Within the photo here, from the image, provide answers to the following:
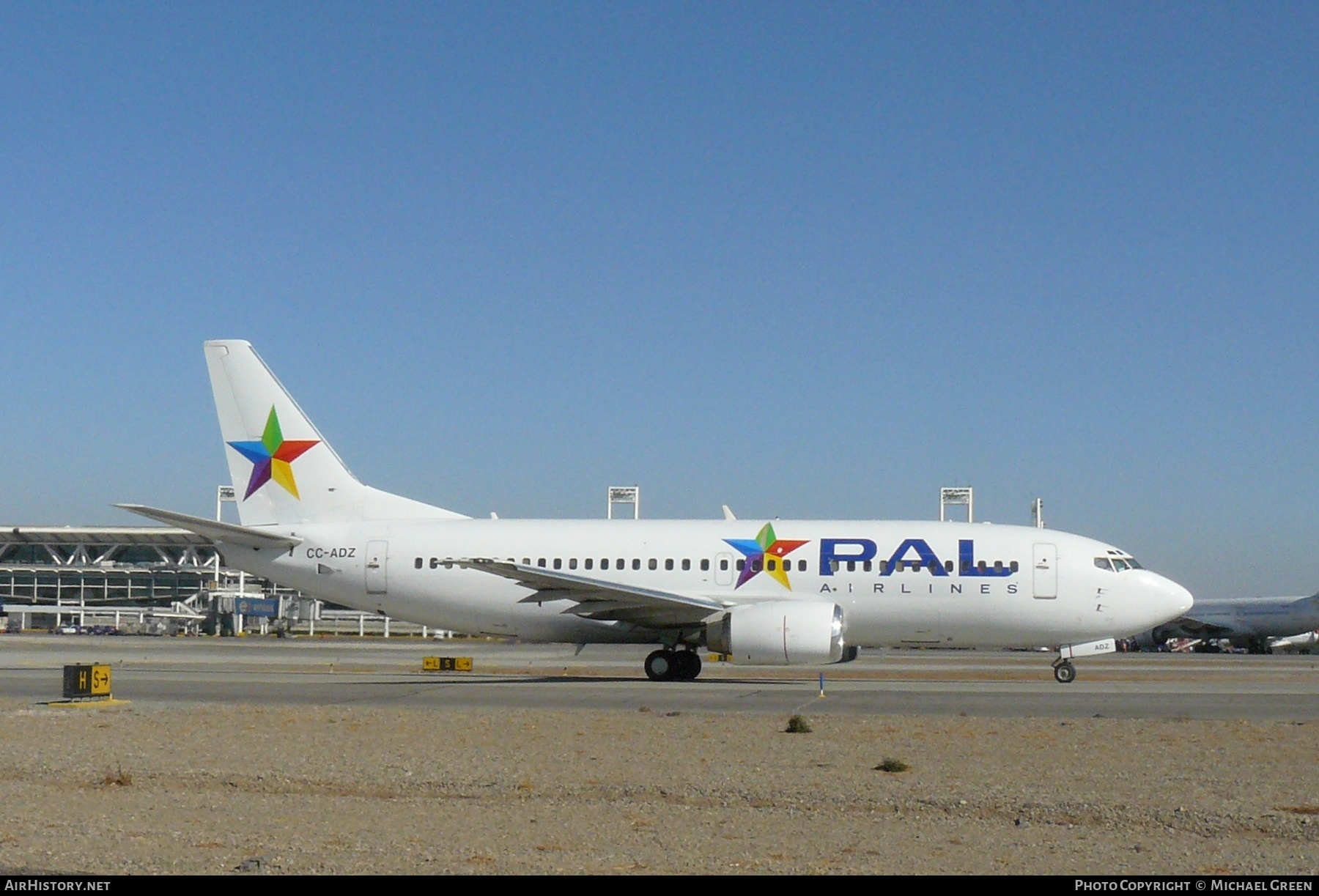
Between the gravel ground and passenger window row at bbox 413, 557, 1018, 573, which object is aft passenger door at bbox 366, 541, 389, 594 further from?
the gravel ground

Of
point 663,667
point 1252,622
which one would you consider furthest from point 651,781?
point 1252,622

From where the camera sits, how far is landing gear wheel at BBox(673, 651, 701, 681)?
27.4 meters

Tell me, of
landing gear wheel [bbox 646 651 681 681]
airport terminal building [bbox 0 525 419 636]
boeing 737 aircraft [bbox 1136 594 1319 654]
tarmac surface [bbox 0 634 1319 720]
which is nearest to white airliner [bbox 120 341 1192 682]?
landing gear wheel [bbox 646 651 681 681]

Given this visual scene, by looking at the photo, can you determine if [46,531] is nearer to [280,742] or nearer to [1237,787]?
[280,742]

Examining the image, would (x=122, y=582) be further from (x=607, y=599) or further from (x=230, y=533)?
(x=607, y=599)

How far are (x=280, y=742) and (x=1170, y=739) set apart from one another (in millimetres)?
10885

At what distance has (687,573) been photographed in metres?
28.2

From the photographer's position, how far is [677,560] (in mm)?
28266

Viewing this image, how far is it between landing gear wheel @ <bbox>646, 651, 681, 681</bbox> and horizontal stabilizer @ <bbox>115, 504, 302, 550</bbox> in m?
8.47

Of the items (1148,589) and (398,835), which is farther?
(1148,589)

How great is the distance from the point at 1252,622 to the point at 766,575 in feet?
216

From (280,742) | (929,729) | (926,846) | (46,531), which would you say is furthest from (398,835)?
(46,531)

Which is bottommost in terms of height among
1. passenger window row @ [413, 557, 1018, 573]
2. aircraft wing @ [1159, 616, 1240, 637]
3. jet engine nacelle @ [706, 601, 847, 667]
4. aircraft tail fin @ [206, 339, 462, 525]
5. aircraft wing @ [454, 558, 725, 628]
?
aircraft wing @ [1159, 616, 1240, 637]

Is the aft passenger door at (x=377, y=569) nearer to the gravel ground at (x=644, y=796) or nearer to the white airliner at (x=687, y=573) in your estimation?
the white airliner at (x=687, y=573)
